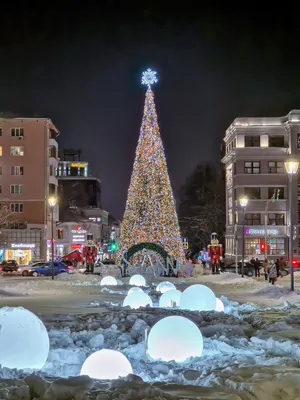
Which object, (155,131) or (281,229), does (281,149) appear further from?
(155,131)

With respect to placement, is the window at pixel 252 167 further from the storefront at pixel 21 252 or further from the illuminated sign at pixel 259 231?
the storefront at pixel 21 252

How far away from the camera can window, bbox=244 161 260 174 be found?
236 feet

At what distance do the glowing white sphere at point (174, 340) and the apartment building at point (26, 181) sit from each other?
5902cm

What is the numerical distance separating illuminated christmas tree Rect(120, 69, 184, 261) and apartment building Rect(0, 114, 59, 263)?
2402 cm

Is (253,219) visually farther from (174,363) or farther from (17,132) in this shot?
(174,363)

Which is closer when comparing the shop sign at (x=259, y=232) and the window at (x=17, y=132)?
the window at (x=17, y=132)

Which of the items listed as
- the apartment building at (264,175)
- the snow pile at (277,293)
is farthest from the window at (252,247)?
the snow pile at (277,293)

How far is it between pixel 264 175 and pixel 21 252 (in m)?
28.3

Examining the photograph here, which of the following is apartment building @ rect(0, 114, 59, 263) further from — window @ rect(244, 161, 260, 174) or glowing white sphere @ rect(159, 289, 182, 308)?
glowing white sphere @ rect(159, 289, 182, 308)

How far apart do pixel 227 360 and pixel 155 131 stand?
3720 cm

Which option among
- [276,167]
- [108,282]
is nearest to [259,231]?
[276,167]

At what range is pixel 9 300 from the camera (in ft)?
84.4

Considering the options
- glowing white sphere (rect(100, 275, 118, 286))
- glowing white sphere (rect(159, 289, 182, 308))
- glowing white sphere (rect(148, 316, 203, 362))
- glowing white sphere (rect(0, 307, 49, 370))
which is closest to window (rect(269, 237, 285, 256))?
glowing white sphere (rect(100, 275, 118, 286))

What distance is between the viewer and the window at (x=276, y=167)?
7169 cm
